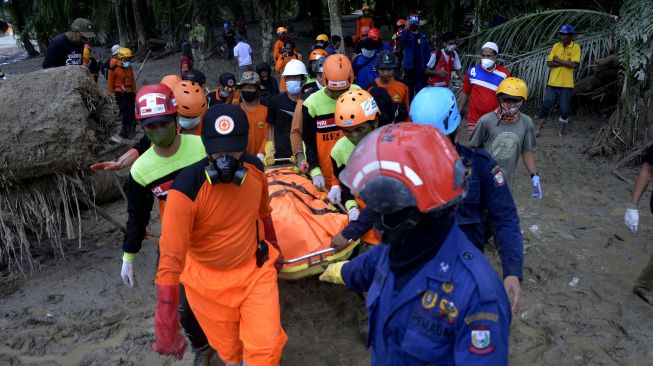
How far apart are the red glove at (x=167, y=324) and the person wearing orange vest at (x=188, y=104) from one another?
1.88 meters

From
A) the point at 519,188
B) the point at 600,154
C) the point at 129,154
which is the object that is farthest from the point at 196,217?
the point at 600,154

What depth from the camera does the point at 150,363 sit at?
394 cm

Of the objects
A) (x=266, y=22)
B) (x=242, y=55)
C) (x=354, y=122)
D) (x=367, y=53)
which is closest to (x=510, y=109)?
(x=354, y=122)

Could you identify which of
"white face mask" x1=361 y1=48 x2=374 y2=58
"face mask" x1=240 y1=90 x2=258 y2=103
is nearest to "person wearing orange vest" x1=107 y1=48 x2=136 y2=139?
"white face mask" x1=361 y1=48 x2=374 y2=58

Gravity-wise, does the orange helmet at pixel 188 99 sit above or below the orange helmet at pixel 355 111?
above

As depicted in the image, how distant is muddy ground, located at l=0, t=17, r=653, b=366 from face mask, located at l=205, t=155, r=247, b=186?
5.61ft

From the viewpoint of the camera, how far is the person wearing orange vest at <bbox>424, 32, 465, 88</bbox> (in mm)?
9625

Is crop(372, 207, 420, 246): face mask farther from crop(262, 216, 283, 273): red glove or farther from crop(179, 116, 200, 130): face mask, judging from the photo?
crop(179, 116, 200, 130): face mask

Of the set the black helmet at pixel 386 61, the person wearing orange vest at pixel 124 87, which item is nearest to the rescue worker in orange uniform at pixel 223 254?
the black helmet at pixel 386 61

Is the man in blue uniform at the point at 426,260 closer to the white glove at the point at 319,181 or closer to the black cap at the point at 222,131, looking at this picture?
the black cap at the point at 222,131

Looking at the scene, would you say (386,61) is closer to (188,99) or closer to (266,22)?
(188,99)

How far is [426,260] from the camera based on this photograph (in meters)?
1.75

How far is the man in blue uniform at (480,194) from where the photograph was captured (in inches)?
109

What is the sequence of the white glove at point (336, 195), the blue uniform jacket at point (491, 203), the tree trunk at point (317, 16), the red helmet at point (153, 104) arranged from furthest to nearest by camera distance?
the tree trunk at point (317, 16) → the white glove at point (336, 195) → the red helmet at point (153, 104) → the blue uniform jacket at point (491, 203)
